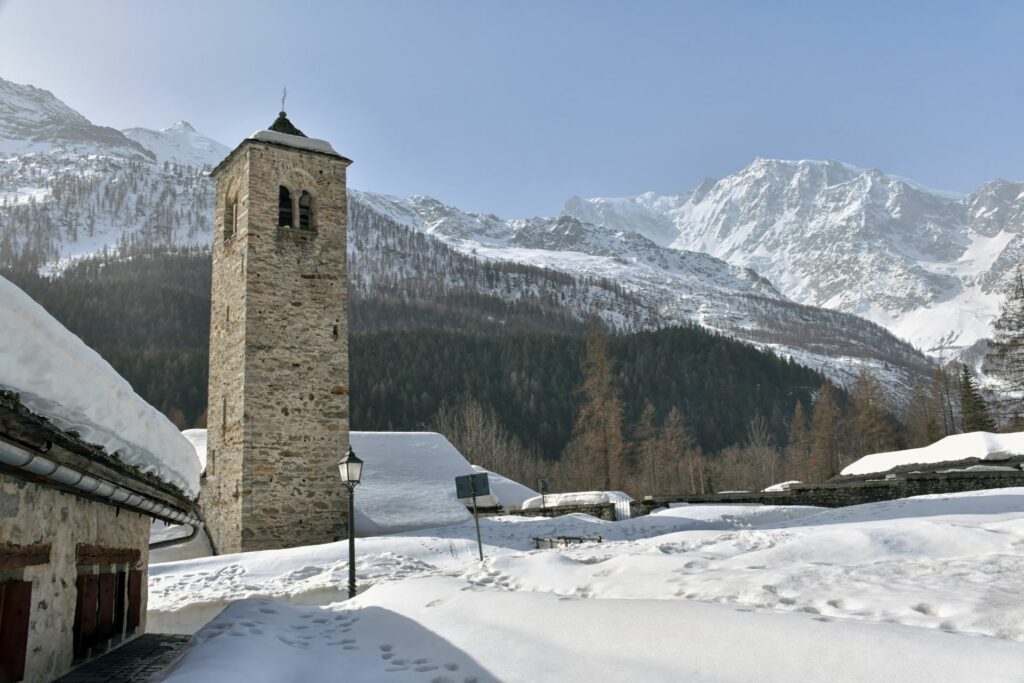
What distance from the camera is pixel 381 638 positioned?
6.68 metres

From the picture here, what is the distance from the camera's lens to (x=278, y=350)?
21.2m

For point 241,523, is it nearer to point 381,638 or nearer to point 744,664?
point 381,638

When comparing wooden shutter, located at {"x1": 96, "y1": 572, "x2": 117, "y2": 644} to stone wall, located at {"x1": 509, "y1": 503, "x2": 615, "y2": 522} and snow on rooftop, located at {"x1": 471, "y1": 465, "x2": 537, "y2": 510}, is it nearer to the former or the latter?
stone wall, located at {"x1": 509, "y1": 503, "x2": 615, "y2": 522}

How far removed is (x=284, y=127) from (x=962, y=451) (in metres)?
26.6

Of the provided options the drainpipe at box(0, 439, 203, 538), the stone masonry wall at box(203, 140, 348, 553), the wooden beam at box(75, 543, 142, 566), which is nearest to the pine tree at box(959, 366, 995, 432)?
the stone masonry wall at box(203, 140, 348, 553)

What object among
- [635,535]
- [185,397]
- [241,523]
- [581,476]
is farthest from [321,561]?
[185,397]

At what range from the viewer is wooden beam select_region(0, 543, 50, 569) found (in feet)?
13.3

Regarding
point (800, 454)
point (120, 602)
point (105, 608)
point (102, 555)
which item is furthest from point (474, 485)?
point (800, 454)

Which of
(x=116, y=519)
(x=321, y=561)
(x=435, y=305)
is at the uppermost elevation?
(x=435, y=305)

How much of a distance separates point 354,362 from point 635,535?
6507cm

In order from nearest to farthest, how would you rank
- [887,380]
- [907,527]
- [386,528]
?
[907,527] → [386,528] → [887,380]

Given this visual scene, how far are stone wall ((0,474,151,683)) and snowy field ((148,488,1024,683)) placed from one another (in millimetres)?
817

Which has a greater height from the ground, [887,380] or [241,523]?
[887,380]

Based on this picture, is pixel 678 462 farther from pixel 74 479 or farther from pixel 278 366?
pixel 74 479
